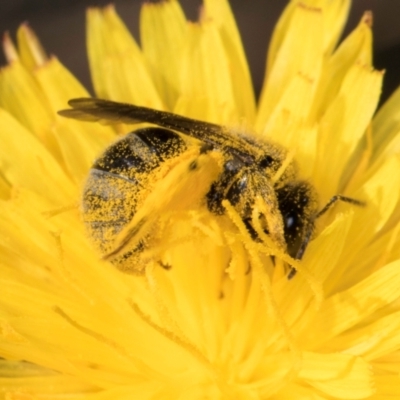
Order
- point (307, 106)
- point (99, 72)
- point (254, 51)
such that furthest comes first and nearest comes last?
point (254, 51), point (99, 72), point (307, 106)

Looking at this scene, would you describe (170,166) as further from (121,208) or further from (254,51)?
(254,51)

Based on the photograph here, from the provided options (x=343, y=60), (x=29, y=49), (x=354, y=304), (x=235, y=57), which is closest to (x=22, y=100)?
(x=29, y=49)

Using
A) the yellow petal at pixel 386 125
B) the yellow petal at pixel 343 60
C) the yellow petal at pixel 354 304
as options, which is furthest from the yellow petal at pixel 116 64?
Answer: the yellow petal at pixel 354 304

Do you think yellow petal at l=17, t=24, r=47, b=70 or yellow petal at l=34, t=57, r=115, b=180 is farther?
yellow petal at l=17, t=24, r=47, b=70

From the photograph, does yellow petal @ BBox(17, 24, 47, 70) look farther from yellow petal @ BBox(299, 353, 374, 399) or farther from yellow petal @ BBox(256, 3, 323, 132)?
yellow petal @ BBox(299, 353, 374, 399)

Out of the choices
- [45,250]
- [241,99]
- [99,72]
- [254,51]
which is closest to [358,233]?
[241,99]

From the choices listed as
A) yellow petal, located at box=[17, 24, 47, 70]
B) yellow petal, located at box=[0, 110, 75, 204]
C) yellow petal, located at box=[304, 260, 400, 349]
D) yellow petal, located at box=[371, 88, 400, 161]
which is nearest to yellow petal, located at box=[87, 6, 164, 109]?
yellow petal, located at box=[17, 24, 47, 70]
